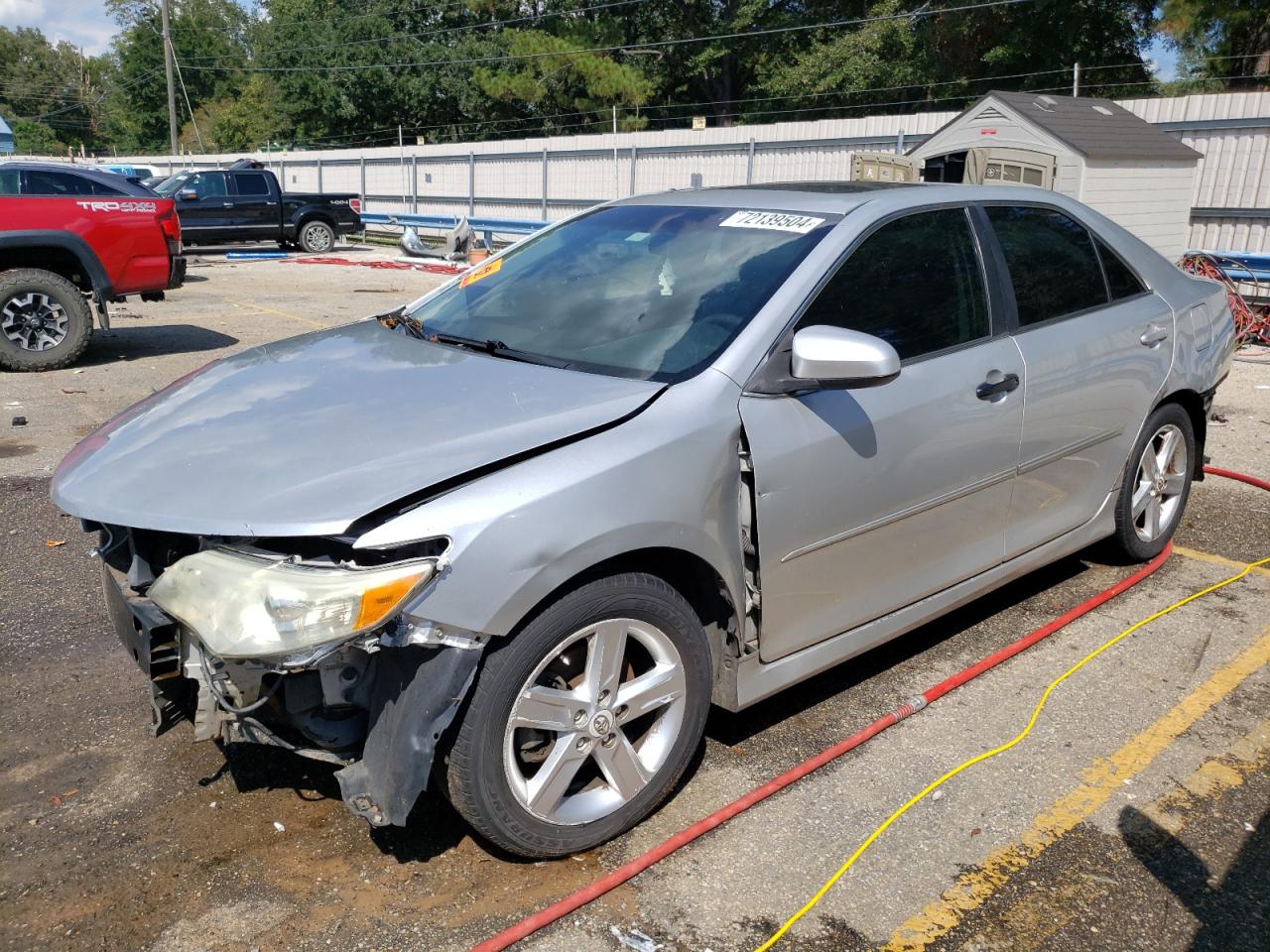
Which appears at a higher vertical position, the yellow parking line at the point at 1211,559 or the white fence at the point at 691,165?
the white fence at the point at 691,165

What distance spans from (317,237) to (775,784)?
2192 cm

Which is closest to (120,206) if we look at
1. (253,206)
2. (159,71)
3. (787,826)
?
(787,826)

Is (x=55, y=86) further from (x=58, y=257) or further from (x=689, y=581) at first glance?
(x=689, y=581)

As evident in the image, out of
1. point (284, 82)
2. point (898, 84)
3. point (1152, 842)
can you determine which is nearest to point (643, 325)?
point (1152, 842)

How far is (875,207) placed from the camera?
3.55 metres

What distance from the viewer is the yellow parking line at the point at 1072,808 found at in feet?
8.68

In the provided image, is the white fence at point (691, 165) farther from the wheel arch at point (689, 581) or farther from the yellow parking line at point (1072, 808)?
the wheel arch at point (689, 581)

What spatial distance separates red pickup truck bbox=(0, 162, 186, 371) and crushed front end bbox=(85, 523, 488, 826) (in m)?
7.76

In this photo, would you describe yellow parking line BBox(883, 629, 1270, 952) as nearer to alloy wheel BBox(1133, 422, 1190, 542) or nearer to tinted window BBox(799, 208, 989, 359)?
alloy wheel BBox(1133, 422, 1190, 542)

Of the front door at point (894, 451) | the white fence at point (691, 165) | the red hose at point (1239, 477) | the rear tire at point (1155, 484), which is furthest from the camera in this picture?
the white fence at point (691, 165)

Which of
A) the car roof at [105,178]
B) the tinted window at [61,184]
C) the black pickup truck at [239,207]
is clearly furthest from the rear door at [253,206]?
the car roof at [105,178]

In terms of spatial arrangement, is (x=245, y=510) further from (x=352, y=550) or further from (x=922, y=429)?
(x=922, y=429)

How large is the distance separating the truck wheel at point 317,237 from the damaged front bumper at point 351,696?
21.5 meters

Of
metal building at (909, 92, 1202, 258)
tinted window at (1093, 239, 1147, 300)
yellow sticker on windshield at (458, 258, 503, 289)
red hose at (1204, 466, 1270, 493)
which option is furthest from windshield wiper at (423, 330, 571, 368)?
metal building at (909, 92, 1202, 258)
